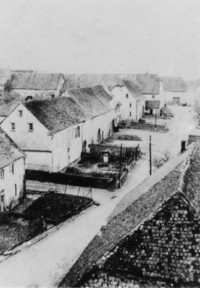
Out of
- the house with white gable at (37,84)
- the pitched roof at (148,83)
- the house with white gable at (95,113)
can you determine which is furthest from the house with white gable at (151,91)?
the house with white gable at (95,113)

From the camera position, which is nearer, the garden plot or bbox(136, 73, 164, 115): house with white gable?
the garden plot

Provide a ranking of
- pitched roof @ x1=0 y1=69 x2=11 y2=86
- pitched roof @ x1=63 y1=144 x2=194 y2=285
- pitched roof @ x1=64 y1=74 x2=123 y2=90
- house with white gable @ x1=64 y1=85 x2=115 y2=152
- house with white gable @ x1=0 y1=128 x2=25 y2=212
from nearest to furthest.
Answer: pitched roof @ x1=63 y1=144 x2=194 y2=285
house with white gable @ x1=0 y1=128 x2=25 y2=212
house with white gable @ x1=64 y1=85 x2=115 y2=152
pitched roof @ x1=0 y1=69 x2=11 y2=86
pitched roof @ x1=64 y1=74 x2=123 y2=90

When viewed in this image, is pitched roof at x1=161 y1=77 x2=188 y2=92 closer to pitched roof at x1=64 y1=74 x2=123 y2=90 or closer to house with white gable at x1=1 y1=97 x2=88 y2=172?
pitched roof at x1=64 y1=74 x2=123 y2=90

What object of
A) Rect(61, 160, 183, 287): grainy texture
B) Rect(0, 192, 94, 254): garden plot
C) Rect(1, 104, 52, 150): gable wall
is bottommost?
Rect(0, 192, 94, 254): garden plot

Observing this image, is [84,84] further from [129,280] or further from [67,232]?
[129,280]

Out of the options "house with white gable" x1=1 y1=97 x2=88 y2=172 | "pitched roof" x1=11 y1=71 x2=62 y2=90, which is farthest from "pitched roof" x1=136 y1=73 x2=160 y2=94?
"house with white gable" x1=1 y1=97 x2=88 y2=172

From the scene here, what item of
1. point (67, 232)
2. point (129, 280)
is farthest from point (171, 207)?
point (67, 232)

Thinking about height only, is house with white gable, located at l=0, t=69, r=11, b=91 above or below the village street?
above
